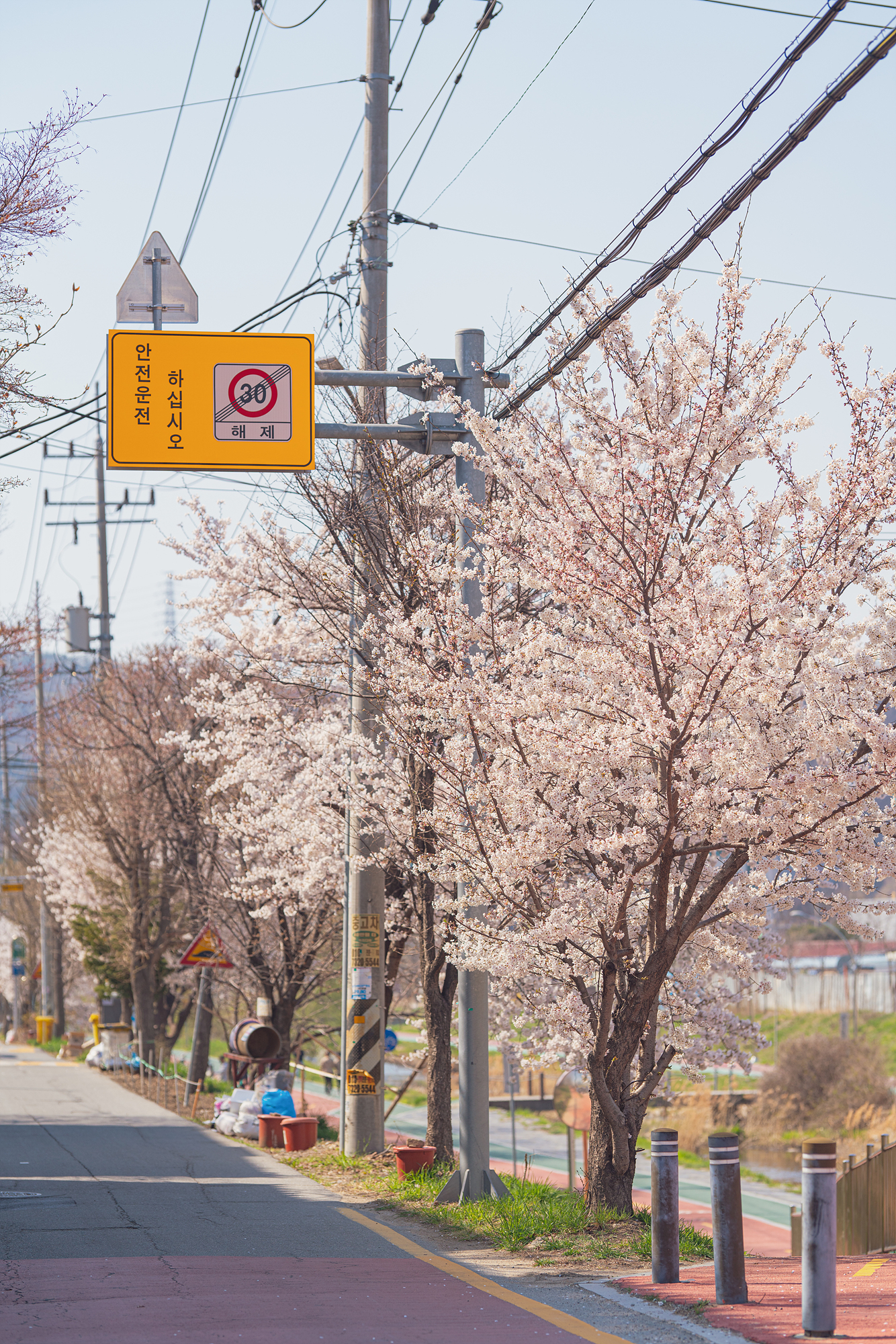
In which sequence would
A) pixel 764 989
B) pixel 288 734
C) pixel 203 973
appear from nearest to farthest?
pixel 764 989 < pixel 288 734 < pixel 203 973

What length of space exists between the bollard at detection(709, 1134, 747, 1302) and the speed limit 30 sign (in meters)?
5.62

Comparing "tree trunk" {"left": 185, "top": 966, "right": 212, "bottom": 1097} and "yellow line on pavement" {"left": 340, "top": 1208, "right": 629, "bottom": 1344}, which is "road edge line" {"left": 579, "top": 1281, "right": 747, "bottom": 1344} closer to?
"yellow line on pavement" {"left": 340, "top": 1208, "right": 629, "bottom": 1344}

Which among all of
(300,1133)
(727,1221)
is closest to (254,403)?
(727,1221)

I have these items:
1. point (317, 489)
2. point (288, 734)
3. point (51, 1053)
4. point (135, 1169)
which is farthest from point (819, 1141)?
point (51, 1053)

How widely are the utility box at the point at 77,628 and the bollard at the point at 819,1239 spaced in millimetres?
26110

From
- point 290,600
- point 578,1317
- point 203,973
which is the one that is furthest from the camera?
point 203,973

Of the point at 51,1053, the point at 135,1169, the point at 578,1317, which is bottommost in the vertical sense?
the point at 51,1053

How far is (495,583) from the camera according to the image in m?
9.84

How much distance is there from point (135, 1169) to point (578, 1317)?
8182 mm

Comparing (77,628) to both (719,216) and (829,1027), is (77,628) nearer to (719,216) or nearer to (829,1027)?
(719,216)

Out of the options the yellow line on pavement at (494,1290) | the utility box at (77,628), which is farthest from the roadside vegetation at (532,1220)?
the utility box at (77,628)

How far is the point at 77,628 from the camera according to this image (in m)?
30.6

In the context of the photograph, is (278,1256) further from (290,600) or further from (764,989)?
(290,600)

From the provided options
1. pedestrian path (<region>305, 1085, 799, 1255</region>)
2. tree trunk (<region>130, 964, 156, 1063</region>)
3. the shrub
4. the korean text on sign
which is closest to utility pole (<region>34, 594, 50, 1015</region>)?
tree trunk (<region>130, 964, 156, 1063</region>)
